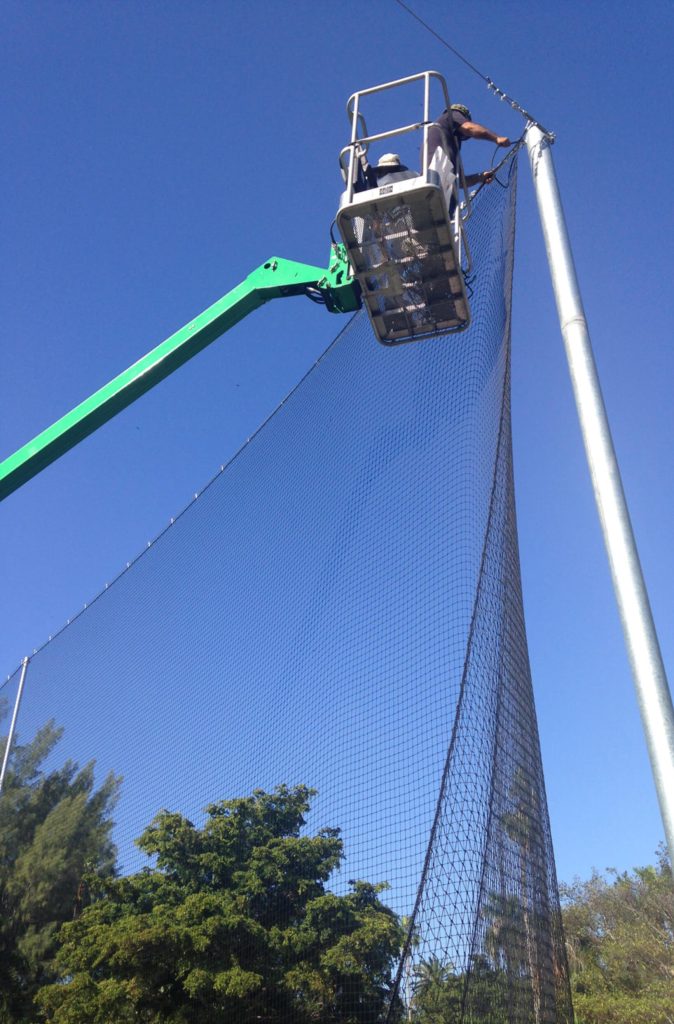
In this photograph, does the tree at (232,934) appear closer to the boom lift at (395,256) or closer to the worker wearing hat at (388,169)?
the boom lift at (395,256)

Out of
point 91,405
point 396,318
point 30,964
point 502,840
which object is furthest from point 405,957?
point 30,964

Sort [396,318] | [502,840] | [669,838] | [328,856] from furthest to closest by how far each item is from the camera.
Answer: [328,856]
[396,318]
[502,840]
[669,838]

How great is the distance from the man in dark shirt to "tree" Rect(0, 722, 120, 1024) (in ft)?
16.6

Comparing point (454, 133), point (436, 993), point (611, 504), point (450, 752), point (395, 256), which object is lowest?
point (436, 993)

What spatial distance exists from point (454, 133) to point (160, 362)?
193 cm

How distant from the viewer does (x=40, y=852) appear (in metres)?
6.60

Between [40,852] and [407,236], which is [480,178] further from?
[40,852]

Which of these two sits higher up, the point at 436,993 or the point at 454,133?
the point at 454,133

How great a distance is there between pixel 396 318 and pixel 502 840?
79.0 inches

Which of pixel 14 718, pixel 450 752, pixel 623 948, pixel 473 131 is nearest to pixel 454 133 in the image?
pixel 473 131

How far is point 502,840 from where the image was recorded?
109 inches

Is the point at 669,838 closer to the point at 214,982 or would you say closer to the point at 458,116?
the point at 458,116

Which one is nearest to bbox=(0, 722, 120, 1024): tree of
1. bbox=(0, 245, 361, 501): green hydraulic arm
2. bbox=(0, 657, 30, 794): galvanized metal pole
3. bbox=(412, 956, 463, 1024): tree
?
bbox=(0, 657, 30, 794): galvanized metal pole

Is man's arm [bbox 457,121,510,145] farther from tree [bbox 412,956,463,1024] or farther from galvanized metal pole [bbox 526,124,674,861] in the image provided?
tree [bbox 412,956,463,1024]
